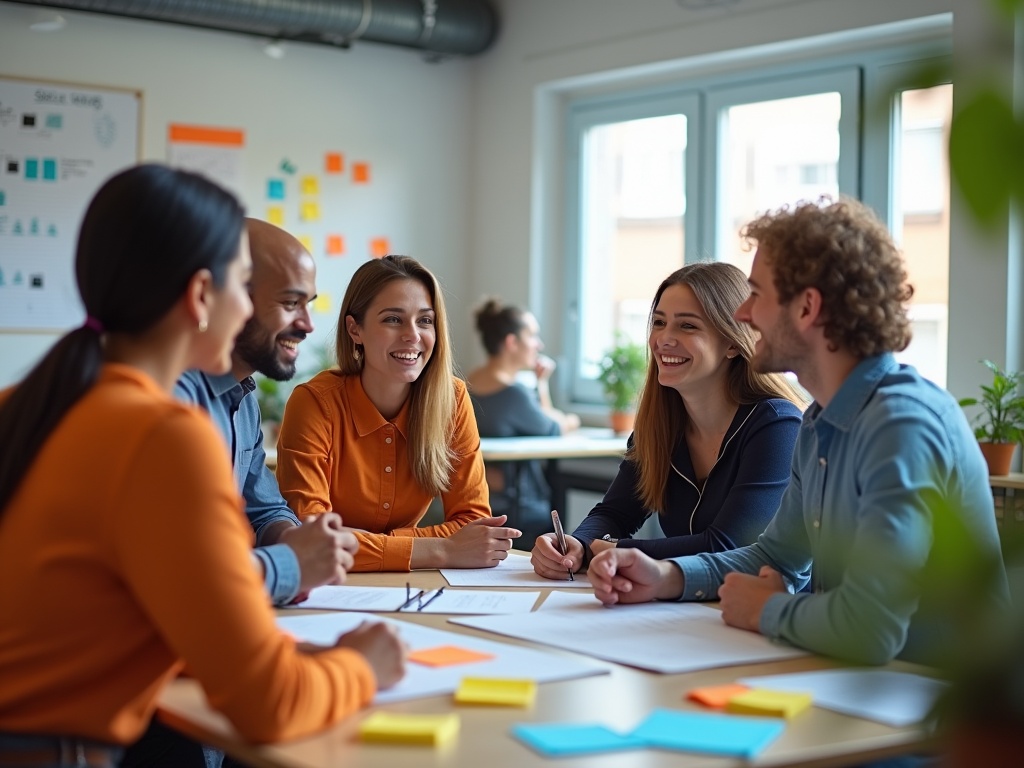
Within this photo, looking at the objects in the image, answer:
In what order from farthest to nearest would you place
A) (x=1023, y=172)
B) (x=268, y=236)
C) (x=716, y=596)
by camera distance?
(x=268, y=236) < (x=716, y=596) < (x=1023, y=172)

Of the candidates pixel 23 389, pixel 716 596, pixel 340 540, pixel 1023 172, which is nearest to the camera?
pixel 1023 172

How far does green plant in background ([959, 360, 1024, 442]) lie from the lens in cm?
391

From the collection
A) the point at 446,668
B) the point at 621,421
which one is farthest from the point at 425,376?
the point at 621,421

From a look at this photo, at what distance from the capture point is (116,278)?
1.31 m

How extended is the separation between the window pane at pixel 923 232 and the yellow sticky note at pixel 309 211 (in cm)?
306

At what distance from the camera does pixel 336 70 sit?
20.9ft

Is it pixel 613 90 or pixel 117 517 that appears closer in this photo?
pixel 117 517

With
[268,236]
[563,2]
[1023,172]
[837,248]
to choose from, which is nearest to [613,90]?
[563,2]

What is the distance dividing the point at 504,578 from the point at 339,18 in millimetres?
4173

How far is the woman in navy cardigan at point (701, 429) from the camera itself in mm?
2381

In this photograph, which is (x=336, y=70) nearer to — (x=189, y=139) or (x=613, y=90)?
(x=189, y=139)

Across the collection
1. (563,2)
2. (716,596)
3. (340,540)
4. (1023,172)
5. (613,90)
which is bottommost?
(716,596)

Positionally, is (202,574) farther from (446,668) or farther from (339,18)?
(339,18)

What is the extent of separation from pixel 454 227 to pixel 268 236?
453cm
